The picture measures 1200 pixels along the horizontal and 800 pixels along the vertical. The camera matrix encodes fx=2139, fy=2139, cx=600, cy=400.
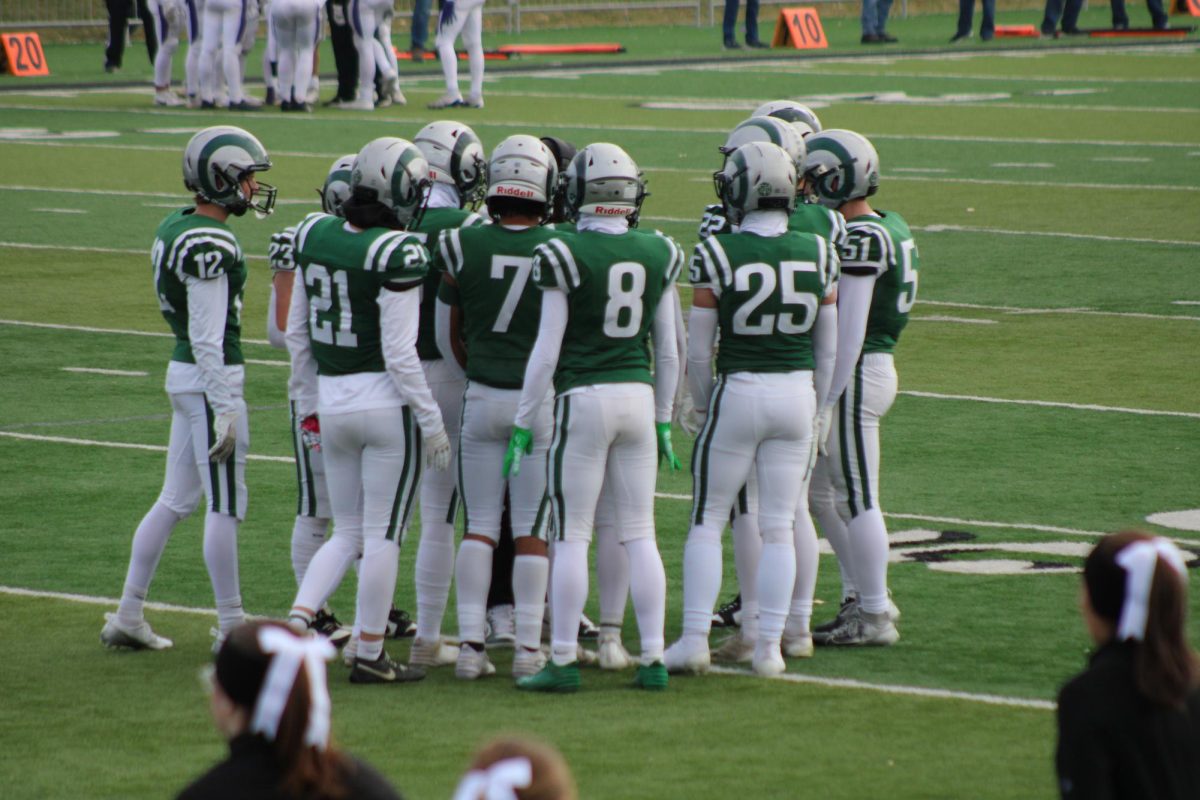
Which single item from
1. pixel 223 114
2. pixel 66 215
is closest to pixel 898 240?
pixel 66 215

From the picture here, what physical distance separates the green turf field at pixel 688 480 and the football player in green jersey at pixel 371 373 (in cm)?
35

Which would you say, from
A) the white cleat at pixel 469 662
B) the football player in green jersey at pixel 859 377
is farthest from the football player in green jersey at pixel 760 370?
the white cleat at pixel 469 662

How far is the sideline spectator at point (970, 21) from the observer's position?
123 feet

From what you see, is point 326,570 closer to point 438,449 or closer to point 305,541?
point 438,449

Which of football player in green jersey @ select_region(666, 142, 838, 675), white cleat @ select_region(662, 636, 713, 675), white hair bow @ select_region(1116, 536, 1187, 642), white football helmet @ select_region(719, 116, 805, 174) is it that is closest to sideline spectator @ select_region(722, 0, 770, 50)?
white football helmet @ select_region(719, 116, 805, 174)

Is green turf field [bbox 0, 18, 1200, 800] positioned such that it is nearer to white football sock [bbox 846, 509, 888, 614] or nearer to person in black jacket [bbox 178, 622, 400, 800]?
white football sock [bbox 846, 509, 888, 614]

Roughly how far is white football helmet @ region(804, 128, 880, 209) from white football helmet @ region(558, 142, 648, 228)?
843 millimetres

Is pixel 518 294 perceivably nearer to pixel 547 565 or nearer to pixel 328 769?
pixel 547 565

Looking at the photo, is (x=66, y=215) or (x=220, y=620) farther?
(x=66, y=215)

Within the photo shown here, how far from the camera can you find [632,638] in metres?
7.41

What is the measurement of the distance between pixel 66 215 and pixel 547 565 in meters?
12.7

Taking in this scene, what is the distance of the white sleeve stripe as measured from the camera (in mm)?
6402

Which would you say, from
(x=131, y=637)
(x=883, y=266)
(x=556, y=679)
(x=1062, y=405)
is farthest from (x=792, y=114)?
(x=1062, y=405)

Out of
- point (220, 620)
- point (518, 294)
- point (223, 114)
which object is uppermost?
point (518, 294)
